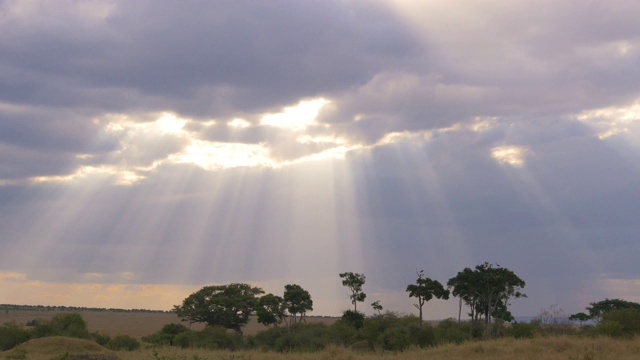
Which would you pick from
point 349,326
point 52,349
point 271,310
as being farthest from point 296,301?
point 52,349

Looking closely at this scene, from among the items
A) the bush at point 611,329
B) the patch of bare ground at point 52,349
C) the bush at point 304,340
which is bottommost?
the patch of bare ground at point 52,349

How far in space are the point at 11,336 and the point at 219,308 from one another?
3465cm

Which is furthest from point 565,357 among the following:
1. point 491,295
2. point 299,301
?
point 299,301

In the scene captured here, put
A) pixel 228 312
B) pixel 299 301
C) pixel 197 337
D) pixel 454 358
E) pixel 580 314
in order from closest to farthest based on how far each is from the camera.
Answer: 1. pixel 454 358
2. pixel 197 337
3. pixel 299 301
4. pixel 228 312
5. pixel 580 314

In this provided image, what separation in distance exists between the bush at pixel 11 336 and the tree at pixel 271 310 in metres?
29.5

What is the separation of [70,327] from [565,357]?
42404 millimetres

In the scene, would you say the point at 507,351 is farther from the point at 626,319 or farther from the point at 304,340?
the point at 304,340

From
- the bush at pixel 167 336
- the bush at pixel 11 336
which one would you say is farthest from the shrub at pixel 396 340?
the bush at pixel 11 336

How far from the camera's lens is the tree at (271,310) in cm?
7556

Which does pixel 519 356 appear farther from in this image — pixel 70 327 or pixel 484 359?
pixel 70 327

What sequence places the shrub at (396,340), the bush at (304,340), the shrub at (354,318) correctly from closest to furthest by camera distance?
the shrub at (396,340) < the bush at (304,340) < the shrub at (354,318)

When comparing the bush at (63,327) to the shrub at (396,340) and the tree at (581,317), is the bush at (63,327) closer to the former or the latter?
the shrub at (396,340)

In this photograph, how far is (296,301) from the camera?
76.8 m

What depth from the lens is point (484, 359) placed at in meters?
33.5
